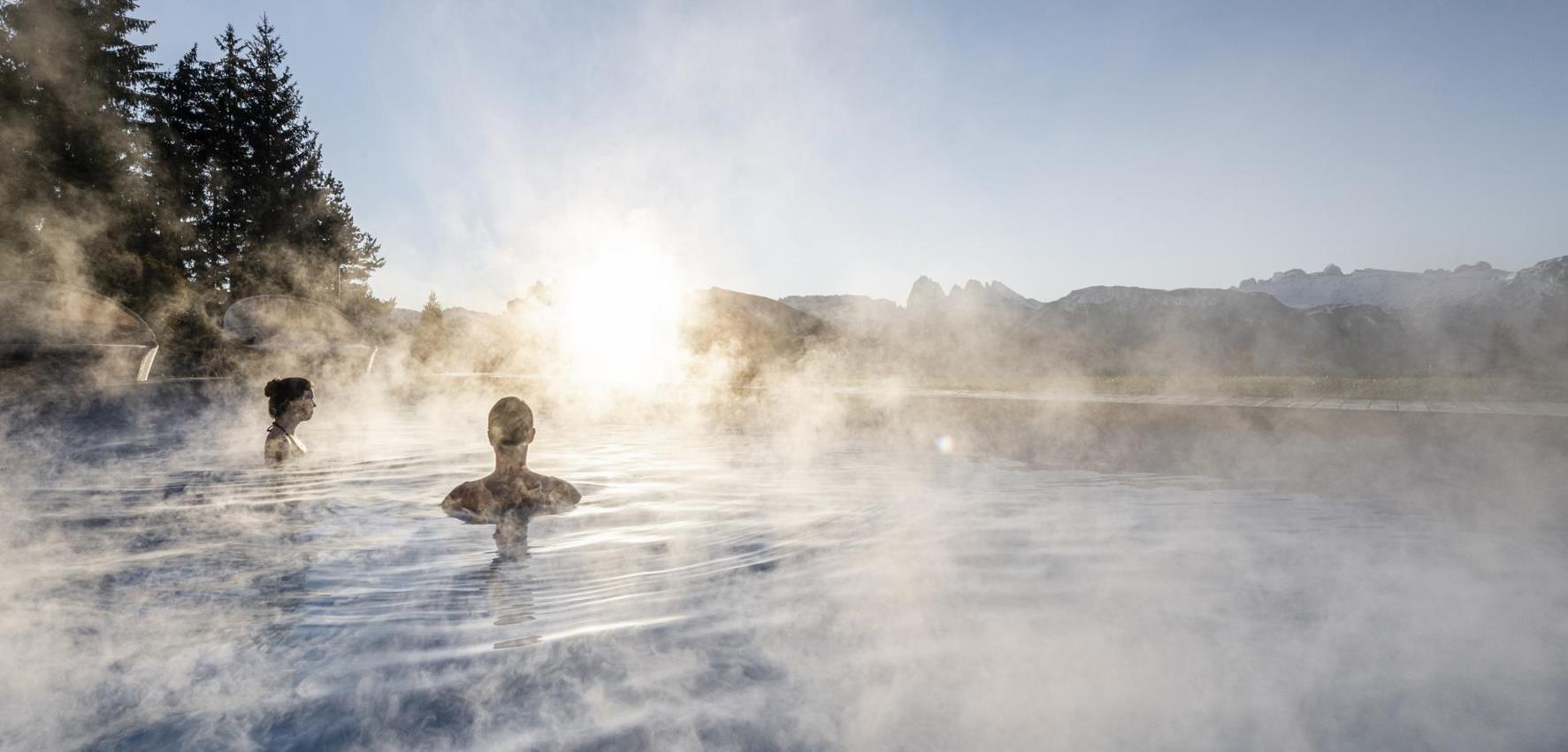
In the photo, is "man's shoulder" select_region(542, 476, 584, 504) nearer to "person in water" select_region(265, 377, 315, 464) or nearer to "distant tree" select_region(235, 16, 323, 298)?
"person in water" select_region(265, 377, 315, 464)

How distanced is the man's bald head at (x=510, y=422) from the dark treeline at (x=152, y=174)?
1567cm

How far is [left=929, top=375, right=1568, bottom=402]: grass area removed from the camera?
5570 millimetres

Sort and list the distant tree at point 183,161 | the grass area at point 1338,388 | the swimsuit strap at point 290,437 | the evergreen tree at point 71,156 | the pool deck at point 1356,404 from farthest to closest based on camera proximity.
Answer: the distant tree at point 183,161 → the evergreen tree at point 71,156 → the grass area at point 1338,388 → the swimsuit strap at point 290,437 → the pool deck at point 1356,404

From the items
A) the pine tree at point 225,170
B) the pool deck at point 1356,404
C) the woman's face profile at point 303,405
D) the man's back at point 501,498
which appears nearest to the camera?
the man's back at point 501,498

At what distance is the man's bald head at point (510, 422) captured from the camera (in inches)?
123

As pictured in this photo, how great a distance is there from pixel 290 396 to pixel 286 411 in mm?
166

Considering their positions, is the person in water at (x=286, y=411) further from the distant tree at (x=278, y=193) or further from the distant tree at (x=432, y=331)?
the distant tree at (x=432, y=331)

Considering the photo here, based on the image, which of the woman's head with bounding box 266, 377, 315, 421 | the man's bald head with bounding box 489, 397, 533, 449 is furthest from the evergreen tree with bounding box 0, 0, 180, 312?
the man's bald head with bounding box 489, 397, 533, 449

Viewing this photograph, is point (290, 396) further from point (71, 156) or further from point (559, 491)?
point (71, 156)

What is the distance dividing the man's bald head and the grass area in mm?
5575

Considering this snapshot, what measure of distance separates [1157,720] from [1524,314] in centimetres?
2026

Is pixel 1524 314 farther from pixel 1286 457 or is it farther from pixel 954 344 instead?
pixel 1286 457

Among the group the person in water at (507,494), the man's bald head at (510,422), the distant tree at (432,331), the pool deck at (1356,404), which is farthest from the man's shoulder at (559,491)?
the distant tree at (432,331)

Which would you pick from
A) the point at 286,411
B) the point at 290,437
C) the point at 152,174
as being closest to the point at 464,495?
the point at 286,411
